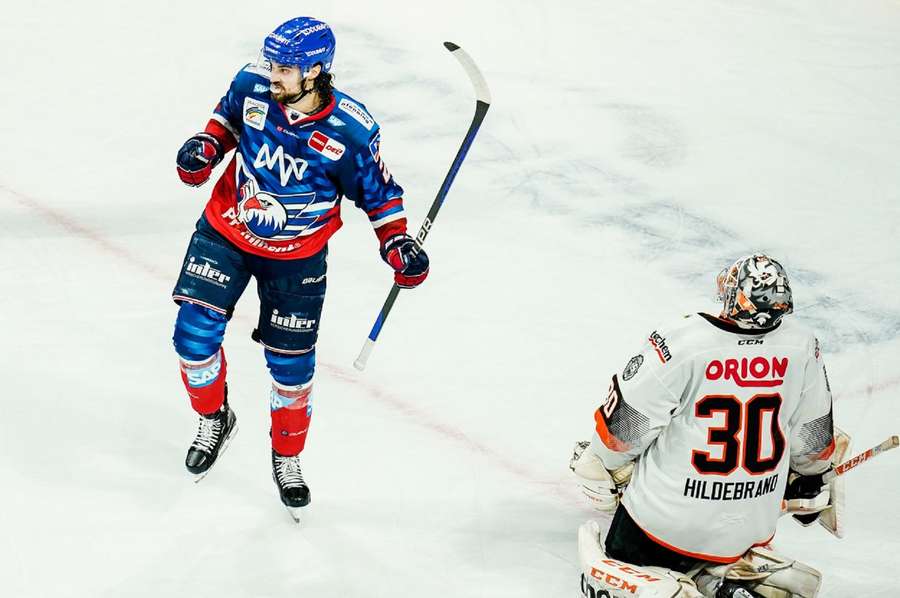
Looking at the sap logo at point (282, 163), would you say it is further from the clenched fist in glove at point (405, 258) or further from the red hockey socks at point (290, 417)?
the red hockey socks at point (290, 417)

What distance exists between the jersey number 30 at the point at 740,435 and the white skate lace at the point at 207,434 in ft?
5.13

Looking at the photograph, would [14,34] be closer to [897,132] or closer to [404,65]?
[404,65]

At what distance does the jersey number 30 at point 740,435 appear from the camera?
3.03 metres

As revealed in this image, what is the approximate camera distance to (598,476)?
331 centimetres

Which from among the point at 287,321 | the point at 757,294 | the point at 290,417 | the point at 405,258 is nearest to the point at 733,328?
the point at 757,294

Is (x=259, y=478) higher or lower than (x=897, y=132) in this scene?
lower

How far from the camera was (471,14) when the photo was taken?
7.33 m

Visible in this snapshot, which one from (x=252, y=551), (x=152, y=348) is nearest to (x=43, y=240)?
(x=152, y=348)

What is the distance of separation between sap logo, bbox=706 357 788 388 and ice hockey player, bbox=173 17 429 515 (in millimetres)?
947

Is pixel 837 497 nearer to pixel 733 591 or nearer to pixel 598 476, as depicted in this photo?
pixel 733 591

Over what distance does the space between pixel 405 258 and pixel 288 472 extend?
2.59ft

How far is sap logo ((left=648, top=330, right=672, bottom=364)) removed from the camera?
3018 millimetres

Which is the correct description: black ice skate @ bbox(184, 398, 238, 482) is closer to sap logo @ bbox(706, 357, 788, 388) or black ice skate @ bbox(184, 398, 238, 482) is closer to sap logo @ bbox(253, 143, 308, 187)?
sap logo @ bbox(253, 143, 308, 187)

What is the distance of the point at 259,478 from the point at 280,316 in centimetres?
63
